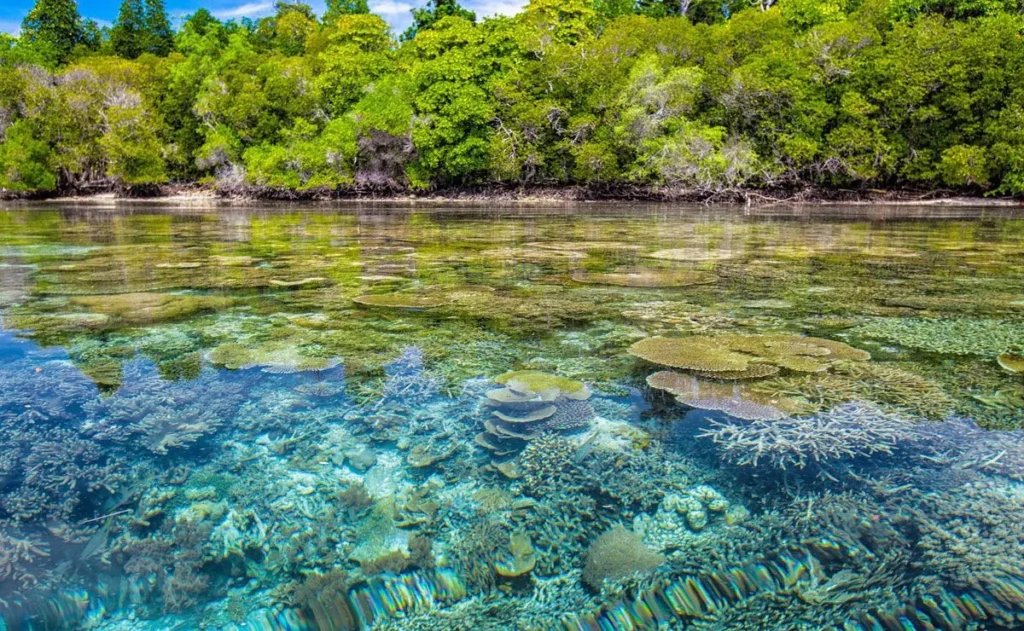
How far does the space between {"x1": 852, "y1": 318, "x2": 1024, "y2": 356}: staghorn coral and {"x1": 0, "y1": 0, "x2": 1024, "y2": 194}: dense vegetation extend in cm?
2347

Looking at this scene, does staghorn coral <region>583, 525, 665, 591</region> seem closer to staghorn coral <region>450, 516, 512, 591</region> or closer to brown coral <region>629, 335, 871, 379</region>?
staghorn coral <region>450, 516, 512, 591</region>

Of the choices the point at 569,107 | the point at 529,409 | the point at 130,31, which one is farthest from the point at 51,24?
the point at 529,409

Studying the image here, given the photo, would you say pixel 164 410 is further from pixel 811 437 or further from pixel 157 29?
pixel 157 29

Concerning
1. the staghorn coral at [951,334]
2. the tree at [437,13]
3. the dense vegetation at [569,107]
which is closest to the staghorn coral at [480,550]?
the staghorn coral at [951,334]

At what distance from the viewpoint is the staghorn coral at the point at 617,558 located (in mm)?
1882

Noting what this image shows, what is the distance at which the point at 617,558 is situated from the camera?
195cm

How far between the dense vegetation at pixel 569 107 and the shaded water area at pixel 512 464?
2473 cm

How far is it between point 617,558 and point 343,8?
213ft

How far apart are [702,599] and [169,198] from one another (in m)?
42.9

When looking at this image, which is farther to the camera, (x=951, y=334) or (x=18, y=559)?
(x=951, y=334)

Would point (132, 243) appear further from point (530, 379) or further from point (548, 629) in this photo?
point (548, 629)

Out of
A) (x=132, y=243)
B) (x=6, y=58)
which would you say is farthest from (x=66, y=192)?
(x=132, y=243)

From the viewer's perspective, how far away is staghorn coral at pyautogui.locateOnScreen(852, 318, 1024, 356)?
13.0 feet

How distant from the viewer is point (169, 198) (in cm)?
3838
